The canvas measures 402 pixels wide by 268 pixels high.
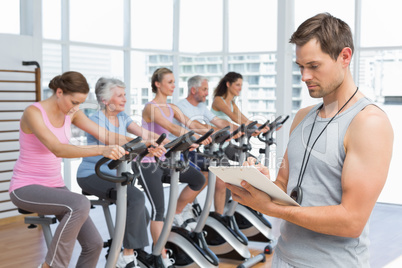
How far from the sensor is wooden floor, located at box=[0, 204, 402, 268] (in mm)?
3904

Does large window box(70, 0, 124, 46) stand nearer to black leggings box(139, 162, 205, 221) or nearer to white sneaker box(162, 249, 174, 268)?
black leggings box(139, 162, 205, 221)

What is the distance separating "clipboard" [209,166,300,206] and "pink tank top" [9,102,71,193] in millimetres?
1859

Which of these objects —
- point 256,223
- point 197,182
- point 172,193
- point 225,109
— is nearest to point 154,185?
point 172,193

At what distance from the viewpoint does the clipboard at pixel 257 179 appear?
126cm

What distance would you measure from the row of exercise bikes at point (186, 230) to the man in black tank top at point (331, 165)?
1.44 metres

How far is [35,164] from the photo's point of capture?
2.89m

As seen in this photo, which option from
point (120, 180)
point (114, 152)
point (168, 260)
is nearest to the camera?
point (114, 152)

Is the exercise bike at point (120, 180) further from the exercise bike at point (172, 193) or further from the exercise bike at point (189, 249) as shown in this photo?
the exercise bike at point (189, 249)

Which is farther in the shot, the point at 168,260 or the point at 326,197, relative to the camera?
the point at 168,260

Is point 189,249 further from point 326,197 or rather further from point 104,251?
point 326,197

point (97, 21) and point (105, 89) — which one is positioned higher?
point (97, 21)

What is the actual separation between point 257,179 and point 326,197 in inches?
8.8

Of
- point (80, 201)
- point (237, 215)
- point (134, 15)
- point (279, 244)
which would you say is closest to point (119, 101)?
point (80, 201)

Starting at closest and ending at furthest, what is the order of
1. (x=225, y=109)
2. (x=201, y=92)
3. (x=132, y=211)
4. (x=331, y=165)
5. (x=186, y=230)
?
(x=331, y=165) < (x=132, y=211) < (x=186, y=230) < (x=201, y=92) < (x=225, y=109)
